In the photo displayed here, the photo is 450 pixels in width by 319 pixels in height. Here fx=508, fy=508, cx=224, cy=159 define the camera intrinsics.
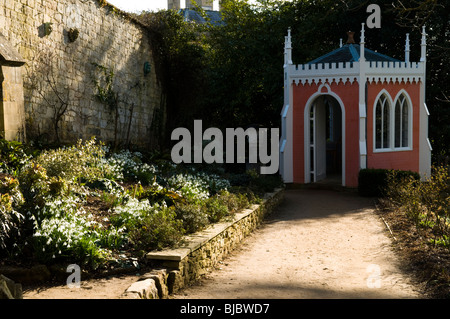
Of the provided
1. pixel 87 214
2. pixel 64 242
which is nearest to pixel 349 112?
pixel 87 214

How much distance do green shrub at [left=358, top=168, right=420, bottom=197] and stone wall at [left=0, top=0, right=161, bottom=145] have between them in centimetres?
679

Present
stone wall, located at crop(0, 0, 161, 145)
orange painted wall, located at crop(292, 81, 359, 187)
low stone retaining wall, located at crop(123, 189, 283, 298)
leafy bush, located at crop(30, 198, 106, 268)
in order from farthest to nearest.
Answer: orange painted wall, located at crop(292, 81, 359, 187) < stone wall, located at crop(0, 0, 161, 145) < leafy bush, located at crop(30, 198, 106, 268) < low stone retaining wall, located at crop(123, 189, 283, 298)

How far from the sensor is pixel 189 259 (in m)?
5.75

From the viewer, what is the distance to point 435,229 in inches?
285

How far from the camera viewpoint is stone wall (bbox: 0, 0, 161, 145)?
10.6 m

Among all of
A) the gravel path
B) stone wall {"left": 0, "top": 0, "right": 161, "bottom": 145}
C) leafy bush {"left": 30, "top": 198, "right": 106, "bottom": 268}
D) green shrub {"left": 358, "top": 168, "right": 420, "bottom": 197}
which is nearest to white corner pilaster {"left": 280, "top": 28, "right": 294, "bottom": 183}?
green shrub {"left": 358, "top": 168, "right": 420, "bottom": 197}

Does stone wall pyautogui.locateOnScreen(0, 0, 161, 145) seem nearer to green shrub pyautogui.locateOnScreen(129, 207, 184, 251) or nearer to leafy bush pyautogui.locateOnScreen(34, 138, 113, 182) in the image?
leafy bush pyautogui.locateOnScreen(34, 138, 113, 182)

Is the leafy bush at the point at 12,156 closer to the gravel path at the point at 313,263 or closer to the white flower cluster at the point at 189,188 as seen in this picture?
the white flower cluster at the point at 189,188

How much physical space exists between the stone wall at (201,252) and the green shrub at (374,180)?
16.9 ft

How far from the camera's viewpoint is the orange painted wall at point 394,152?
47.4 feet

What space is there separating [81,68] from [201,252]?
8010 millimetres

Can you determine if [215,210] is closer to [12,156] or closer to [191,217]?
[191,217]

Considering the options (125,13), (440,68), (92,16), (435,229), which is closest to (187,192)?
(435,229)
